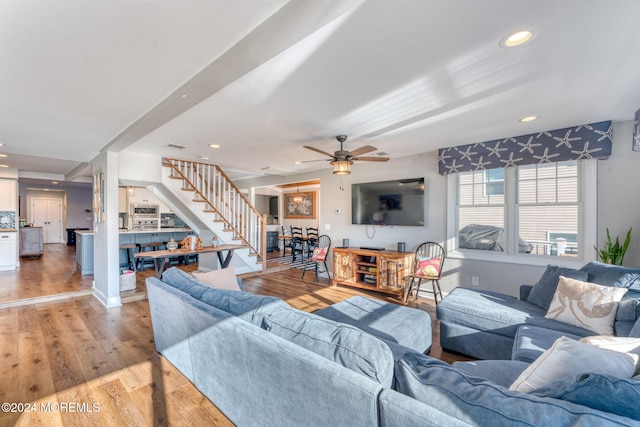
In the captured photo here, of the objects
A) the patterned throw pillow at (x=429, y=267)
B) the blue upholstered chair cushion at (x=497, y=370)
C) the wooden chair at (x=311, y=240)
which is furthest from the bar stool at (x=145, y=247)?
the blue upholstered chair cushion at (x=497, y=370)

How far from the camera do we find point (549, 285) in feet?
9.12

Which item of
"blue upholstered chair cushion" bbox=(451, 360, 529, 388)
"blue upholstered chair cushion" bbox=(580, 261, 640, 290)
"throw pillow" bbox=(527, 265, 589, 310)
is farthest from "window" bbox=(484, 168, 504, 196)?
"blue upholstered chair cushion" bbox=(451, 360, 529, 388)

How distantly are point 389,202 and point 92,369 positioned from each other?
438 cm

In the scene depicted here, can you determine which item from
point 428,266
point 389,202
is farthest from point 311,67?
point 389,202

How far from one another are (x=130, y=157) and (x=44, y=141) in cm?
98

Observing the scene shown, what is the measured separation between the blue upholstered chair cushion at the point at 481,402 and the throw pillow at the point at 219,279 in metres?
2.21

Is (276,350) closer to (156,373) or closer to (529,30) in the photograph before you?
(156,373)

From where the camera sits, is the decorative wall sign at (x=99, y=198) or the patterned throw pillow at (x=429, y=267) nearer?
the patterned throw pillow at (x=429, y=267)

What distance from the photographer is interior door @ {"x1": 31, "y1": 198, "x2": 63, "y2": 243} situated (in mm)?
10583

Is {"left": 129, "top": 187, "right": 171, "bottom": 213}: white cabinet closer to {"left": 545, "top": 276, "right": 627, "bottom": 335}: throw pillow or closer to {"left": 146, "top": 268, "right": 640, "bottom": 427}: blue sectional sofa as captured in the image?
{"left": 146, "top": 268, "right": 640, "bottom": 427}: blue sectional sofa

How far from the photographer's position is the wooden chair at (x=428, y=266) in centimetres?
416

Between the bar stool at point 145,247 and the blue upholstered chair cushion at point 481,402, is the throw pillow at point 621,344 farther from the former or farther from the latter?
the bar stool at point 145,247

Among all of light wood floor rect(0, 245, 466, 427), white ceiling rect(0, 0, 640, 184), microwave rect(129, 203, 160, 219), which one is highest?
white ceiling rect(0, 0, 640, 184)

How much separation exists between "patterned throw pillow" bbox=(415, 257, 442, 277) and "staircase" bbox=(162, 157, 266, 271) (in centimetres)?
346
